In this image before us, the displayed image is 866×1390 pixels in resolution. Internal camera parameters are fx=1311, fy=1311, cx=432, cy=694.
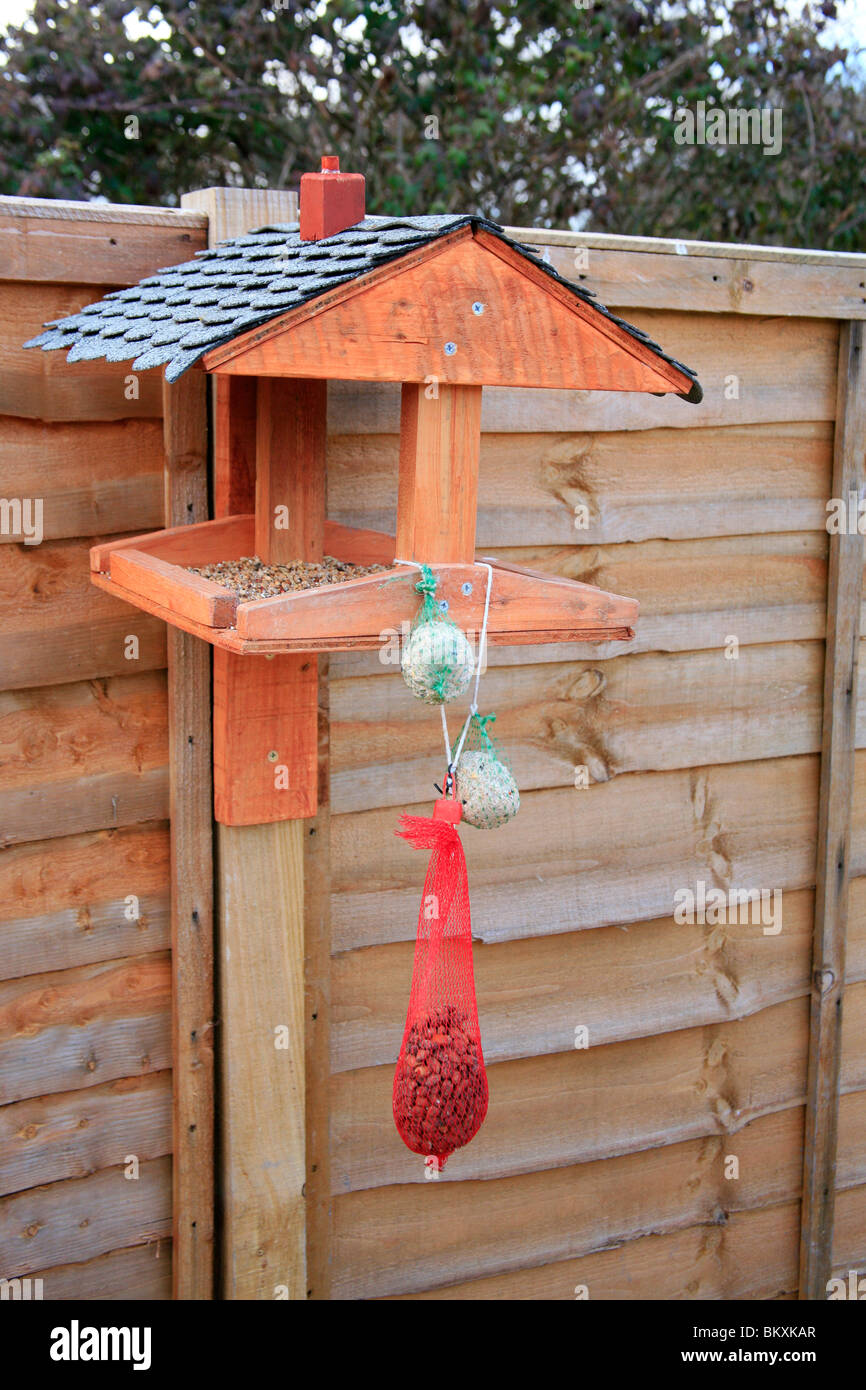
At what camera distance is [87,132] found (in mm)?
4121

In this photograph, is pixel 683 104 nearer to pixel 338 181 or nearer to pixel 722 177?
pixel 722 177

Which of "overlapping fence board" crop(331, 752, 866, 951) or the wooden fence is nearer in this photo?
the wooden fence

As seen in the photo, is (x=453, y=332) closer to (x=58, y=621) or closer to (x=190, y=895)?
(x=58, y=621)

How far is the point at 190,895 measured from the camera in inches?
73.0

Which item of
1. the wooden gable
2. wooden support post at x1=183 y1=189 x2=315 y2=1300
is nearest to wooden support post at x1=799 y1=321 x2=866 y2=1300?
the wooden gable

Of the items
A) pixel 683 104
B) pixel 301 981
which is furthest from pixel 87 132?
pixel 301 981

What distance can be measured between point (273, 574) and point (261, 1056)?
75 centimetres

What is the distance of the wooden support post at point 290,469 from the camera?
1553 mm

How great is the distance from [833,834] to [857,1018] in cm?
39

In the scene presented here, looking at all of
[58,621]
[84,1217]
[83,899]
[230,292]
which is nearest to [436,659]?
[230,292]

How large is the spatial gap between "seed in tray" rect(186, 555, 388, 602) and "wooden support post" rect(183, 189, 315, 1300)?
0.40 m

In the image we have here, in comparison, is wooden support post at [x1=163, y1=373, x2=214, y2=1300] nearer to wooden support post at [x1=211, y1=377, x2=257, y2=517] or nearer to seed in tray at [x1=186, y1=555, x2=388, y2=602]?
wooden support post at [x1=211, y1=377, x2=257, y2=517]

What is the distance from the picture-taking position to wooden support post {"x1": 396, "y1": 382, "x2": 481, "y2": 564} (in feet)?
4.66

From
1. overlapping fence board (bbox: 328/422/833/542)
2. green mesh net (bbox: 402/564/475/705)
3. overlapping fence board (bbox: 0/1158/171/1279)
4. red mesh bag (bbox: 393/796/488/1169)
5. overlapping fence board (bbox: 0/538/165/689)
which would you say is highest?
overlapping fence board (bbox: 328/422/833/542)
